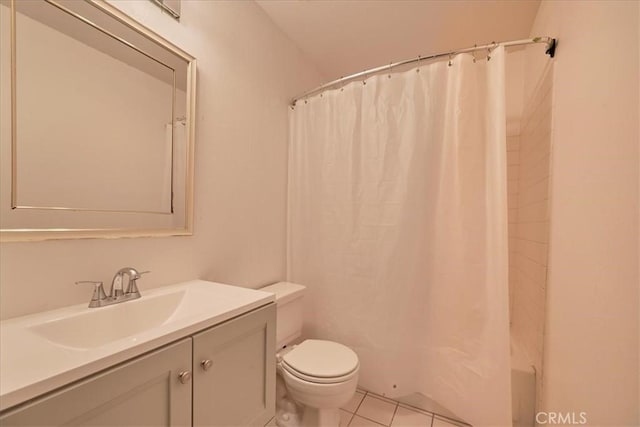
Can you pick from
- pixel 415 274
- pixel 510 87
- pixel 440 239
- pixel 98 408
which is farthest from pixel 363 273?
pixel 510 87

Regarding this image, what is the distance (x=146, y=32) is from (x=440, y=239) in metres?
1.61

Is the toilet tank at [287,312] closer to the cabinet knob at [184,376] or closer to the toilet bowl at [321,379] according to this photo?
the toilet bowl at [321,379]

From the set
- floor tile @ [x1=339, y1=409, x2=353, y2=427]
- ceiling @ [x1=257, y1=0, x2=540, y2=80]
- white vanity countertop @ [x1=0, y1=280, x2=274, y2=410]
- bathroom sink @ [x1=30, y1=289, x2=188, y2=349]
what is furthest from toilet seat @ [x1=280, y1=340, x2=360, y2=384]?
ceiling @ [x1=257, y1=0, x2=540, y2=80]

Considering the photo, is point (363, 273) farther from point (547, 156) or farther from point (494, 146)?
point (547, 156)

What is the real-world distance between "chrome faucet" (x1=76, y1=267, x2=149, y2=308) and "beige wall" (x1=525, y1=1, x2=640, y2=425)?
147 centimetres

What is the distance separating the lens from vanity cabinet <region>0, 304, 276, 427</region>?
0.50 m

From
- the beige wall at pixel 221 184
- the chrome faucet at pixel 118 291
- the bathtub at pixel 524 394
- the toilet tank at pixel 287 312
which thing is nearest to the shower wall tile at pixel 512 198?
the bathtub at pixel 524 394

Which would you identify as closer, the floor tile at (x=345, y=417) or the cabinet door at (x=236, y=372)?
the cabinet door at (x=236, y=372)

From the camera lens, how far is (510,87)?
2.03 m

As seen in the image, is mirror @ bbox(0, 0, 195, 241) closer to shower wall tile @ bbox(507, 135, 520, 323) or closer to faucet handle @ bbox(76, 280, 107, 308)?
faucet handle @ bbox(76, 280, 107, 308)

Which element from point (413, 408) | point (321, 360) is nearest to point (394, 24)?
point (321, 360)

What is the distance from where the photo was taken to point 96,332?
32.4 inches

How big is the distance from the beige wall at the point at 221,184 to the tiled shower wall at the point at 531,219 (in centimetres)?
149

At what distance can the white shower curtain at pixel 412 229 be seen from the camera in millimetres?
1264
